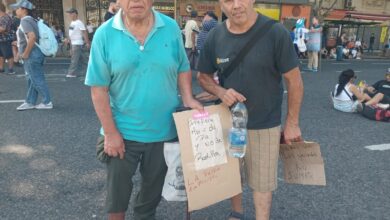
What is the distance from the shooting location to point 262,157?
7.15ft

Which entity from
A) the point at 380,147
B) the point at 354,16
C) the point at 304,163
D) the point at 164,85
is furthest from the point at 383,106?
the point at 354,16

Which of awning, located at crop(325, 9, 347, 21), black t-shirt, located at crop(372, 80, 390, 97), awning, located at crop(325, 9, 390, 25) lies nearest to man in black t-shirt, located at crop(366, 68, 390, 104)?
black t-shirt, located at crop(372, 80, 390, 97)

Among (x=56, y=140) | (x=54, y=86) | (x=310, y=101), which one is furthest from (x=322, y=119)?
(x=54, y=86)

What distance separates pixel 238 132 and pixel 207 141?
7.8 inches

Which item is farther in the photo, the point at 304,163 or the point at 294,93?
the point at 304,163

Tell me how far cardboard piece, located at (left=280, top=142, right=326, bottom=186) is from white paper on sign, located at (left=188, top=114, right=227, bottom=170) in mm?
518

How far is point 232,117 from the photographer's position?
212 centimetres

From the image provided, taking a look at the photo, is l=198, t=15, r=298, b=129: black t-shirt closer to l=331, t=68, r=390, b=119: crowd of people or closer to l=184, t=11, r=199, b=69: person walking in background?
l=331, t=68, r=390, b=119: crowd of people

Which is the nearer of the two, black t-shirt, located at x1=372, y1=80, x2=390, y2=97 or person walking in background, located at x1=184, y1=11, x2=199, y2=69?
black t-shirt, located at x1=372, y1=80, x2=390, y2=97

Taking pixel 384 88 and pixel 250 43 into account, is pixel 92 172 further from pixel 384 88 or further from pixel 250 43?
pixel 384 88

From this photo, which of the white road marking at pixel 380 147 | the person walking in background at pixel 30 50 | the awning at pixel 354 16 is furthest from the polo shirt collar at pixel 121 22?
the awning at pixel 354 16

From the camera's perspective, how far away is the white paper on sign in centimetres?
201

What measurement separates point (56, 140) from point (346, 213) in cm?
345

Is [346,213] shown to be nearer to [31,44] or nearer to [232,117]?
[232,117]
